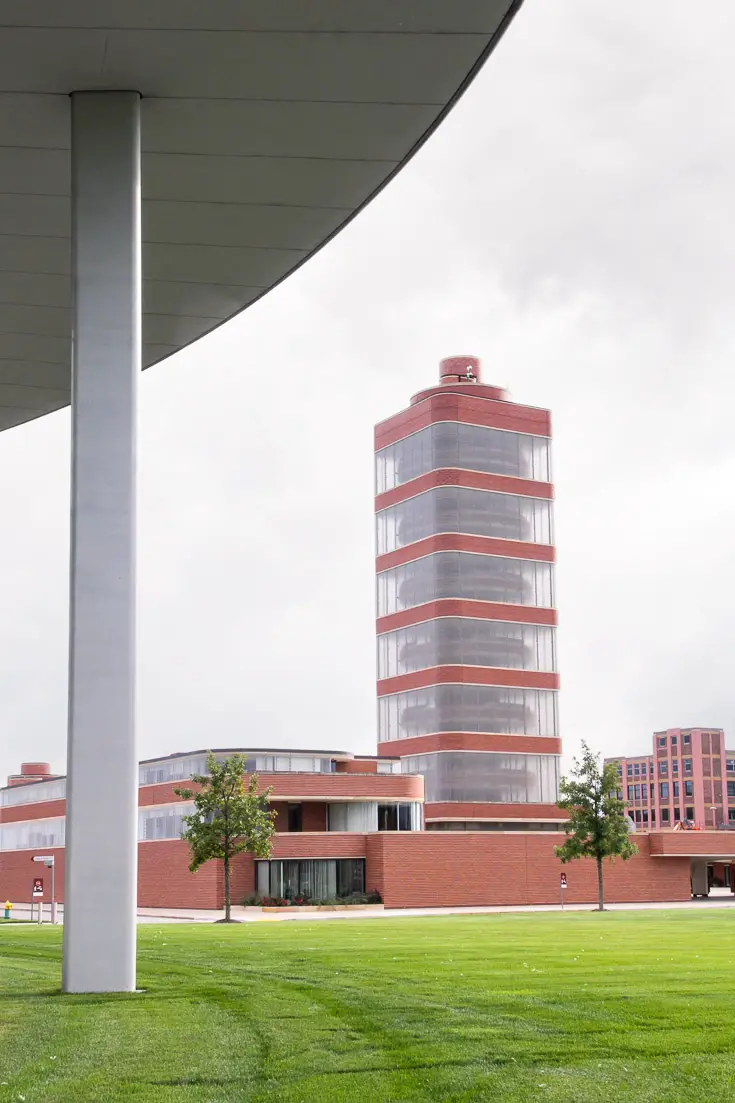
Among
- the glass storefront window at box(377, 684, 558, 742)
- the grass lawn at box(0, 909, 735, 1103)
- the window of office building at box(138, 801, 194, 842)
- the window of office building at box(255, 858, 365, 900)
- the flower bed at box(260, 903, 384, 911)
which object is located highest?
the glass storefront window at box(377, 684, 558, 742)

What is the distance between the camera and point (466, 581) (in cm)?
7925

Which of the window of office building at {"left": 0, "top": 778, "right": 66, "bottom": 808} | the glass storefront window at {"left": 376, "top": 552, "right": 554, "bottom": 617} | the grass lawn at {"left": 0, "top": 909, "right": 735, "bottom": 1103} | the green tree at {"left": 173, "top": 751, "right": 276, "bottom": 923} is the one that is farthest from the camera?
the glass storefront window at {"left": 376, "top": 552, "right": 554, "bottom": 617}

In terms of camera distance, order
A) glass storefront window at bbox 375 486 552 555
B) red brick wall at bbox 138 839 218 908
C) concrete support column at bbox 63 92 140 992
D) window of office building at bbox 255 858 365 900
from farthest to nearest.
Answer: glass storefront window at bbox 375 486 552 555 < window of office building at bbox 255 858 365 900 < red brick wall at bbox 138 839 218 908 < concrete support column at bbox 63 92 140 992

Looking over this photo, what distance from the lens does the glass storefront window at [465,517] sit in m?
79.9

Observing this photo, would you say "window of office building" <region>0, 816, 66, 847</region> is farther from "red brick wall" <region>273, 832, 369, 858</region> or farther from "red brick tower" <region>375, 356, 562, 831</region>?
Answer: "red brick tower" <region>375, 356, 562, 831</region>

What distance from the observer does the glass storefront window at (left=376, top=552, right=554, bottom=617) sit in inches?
3115

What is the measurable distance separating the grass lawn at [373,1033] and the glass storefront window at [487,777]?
196 ft

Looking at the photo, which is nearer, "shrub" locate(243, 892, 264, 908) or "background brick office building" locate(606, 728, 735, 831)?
"shrub" locate(243, 892, 264, 908)

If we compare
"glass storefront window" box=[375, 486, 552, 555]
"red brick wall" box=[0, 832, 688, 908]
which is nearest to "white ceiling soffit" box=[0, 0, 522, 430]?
"red brick wall" box=[0, 832, 688, 908]

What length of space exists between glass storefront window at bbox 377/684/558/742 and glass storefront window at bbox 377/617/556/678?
155 cm

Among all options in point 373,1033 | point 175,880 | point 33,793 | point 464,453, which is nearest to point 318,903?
point 175,880

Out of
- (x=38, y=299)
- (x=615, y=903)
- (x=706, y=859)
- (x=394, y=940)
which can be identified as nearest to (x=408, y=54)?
(x=38, y=299)

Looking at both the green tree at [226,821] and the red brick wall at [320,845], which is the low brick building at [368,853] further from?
the green tree at [226,821]

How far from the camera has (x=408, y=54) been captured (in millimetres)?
11883
